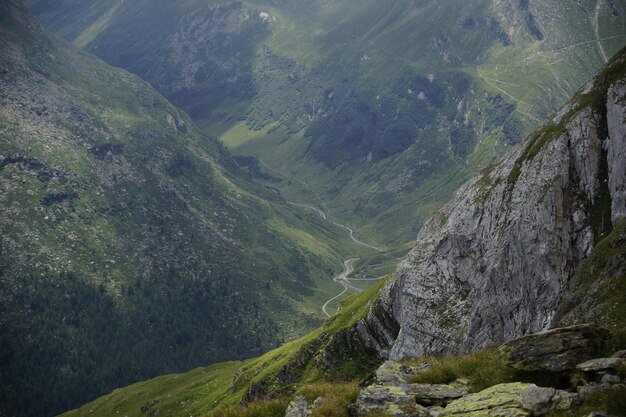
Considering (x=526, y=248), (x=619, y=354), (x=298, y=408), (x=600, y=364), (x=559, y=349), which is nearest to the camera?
(x=600, y=364)

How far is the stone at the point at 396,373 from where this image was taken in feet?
101

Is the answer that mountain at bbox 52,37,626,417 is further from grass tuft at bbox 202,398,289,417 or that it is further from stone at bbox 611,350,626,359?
grass tuft at bbox 202,398,289,417

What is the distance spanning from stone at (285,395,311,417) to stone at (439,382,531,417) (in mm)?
7616

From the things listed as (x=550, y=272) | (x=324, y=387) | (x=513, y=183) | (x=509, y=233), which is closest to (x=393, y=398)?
(x=324, y=387)

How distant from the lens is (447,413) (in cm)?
2491

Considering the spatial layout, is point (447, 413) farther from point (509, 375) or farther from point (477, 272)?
point (477, 272)

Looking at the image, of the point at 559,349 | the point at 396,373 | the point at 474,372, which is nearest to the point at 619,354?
the point at 559,349

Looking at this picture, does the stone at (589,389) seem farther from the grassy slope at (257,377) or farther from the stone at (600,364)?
the grassy slope at (257,377)

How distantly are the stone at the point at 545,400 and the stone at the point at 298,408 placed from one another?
35.2 feet

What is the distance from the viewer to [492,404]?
2423cm

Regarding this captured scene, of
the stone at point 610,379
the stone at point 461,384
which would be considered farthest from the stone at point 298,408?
the stone at point 610,379

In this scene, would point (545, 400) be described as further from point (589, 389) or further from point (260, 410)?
point (260, 410)

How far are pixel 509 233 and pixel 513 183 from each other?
6871 millimetres

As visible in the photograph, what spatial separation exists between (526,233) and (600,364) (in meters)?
43.2
